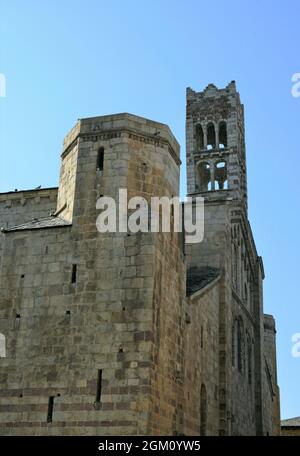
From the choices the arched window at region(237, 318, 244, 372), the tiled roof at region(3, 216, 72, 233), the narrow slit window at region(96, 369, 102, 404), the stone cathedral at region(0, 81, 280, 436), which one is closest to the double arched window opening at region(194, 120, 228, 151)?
the arched window at region(237, 318, 244, 372)

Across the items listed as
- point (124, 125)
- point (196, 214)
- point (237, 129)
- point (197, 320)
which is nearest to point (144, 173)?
point (124, 125)

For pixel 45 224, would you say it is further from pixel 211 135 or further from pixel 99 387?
pixel 211 135

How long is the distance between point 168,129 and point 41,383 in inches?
345

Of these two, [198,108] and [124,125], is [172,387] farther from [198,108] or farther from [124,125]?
[198,108]

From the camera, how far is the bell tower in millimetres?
39250

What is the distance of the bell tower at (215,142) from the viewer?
39.2 meters

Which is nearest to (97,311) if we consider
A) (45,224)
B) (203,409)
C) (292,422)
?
(45,224)

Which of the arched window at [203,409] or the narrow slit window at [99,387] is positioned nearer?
the narrow slit window at [99,387]

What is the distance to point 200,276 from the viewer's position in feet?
87.6

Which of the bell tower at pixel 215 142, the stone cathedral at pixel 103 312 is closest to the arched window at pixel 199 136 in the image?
the bell tower at pixel 215 142

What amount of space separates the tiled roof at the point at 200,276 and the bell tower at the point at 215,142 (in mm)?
11405

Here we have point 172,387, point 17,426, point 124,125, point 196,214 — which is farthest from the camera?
point 196,214

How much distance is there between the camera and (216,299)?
26.4m

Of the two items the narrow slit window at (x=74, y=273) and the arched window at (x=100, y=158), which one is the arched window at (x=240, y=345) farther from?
the arched window at (x=100, y=158)
